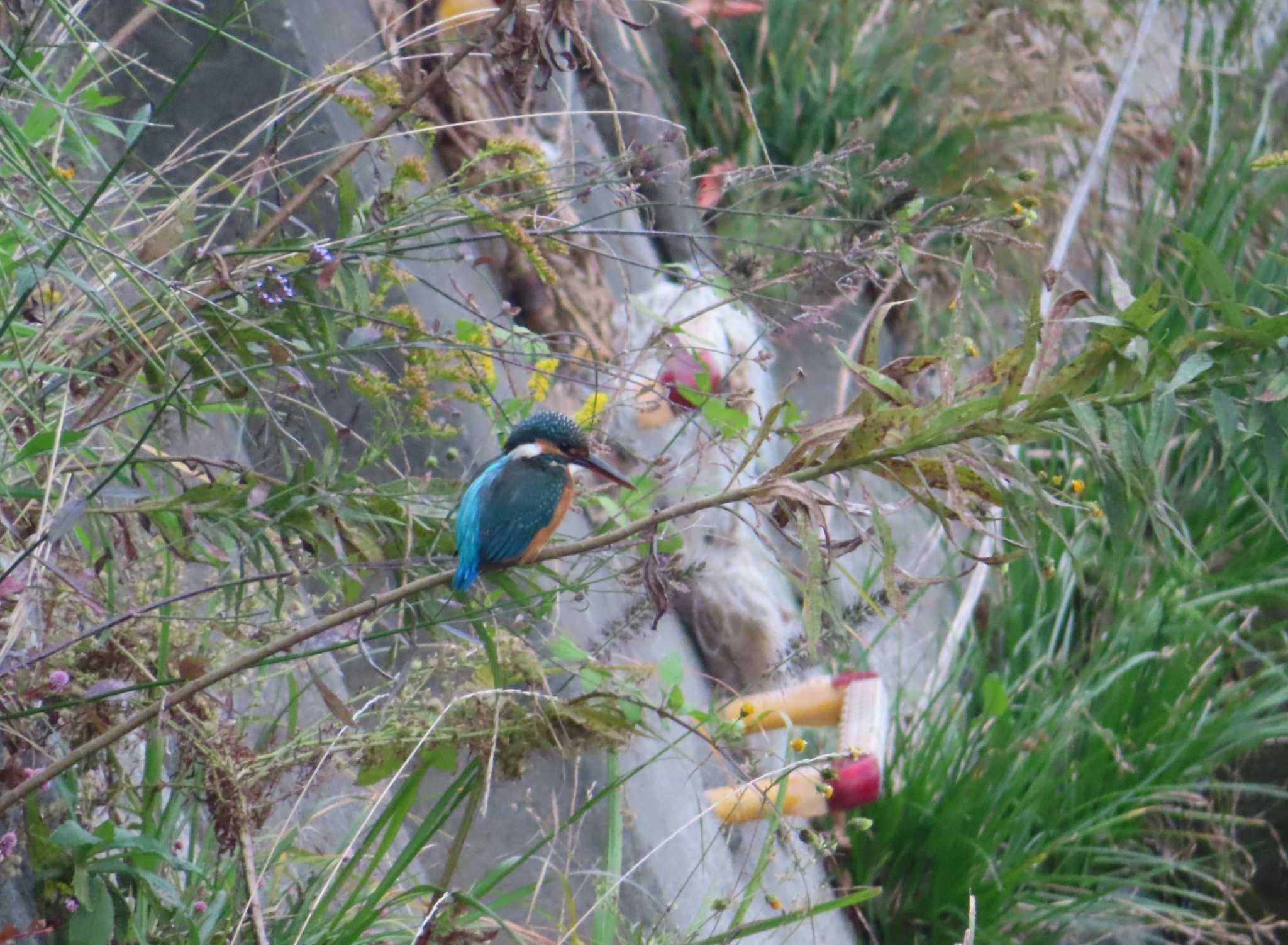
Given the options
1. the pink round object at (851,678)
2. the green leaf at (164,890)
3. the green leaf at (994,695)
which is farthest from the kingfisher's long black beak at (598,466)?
the green leaf at (994,695)

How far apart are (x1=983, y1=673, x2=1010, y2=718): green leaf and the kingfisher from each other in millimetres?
1104

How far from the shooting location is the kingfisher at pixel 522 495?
1.32m

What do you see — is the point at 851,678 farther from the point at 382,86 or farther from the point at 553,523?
the point at 382,86

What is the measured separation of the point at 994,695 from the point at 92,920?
5.41ft

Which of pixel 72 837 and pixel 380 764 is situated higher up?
pixel 72 837

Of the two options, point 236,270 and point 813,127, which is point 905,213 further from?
point 813,127

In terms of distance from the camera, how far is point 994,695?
2.40 metres

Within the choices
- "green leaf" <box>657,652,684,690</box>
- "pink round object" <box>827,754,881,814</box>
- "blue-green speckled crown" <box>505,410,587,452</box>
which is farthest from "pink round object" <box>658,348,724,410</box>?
"pink round object" <box>827,754,881,814</box>

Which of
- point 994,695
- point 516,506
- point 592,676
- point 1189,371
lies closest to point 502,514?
point 516,506

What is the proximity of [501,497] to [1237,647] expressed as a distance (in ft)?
7.72

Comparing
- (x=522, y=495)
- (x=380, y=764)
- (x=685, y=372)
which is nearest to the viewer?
(x=522, y=495)

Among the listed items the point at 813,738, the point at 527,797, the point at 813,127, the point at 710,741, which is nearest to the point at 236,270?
the point at 710,741

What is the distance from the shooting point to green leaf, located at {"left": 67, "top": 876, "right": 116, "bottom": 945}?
125 centimetres

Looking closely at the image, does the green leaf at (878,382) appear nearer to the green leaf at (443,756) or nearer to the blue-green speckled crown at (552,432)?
the blue-green speckled crown at (552,432)
